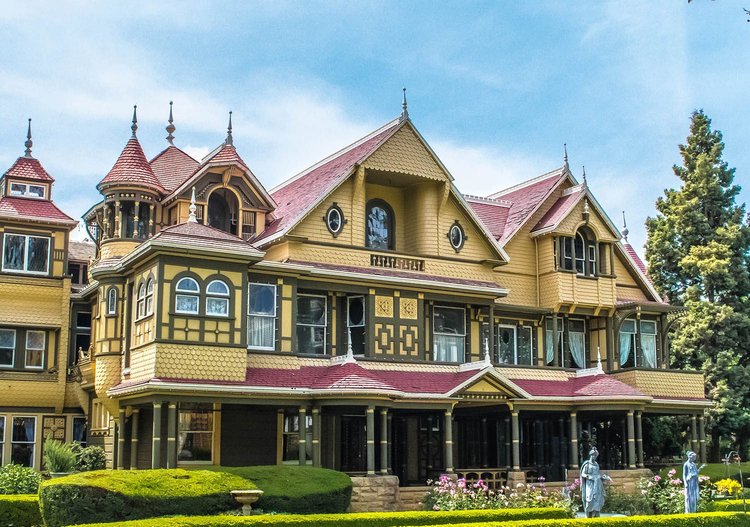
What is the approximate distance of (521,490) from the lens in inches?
1277

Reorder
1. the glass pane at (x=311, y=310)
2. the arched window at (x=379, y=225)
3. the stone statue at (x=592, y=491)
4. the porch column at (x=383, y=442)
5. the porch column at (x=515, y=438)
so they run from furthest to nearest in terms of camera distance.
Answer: the arched window at (x=379, y=225), the porch column at (x=515, y=438), the glass pane at (x=311, y=310), the porch column at (x=383, y=442), the stone statue at (x=592, y=491)

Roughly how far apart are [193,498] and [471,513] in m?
7.16

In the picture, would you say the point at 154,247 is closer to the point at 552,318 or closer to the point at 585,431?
the point at 552,318

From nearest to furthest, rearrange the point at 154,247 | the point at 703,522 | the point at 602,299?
1. the point at 703,522
2. the point at 154,247
3. the point at 602,299


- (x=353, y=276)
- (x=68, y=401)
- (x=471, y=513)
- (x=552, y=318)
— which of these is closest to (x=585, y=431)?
(x=552, y=318)

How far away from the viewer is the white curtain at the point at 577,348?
1578 inches

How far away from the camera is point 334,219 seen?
110ft

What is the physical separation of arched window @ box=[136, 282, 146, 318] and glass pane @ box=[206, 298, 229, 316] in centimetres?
213

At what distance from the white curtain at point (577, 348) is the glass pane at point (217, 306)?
16654mm

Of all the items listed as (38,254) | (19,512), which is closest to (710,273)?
(38,254)

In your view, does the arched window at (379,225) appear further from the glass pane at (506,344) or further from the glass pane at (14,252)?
the glass pane at (14,252)

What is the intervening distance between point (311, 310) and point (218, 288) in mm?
4708

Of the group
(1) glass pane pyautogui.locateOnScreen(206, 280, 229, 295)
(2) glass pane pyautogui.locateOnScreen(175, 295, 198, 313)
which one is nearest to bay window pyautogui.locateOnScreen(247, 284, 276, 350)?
(1) glass pane pyautogui.locateOnScreen(206, 280, 229, 295)

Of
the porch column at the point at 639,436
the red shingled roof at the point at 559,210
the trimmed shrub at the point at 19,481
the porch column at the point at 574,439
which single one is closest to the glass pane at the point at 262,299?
the trimmed shrub at the point at 19,481
